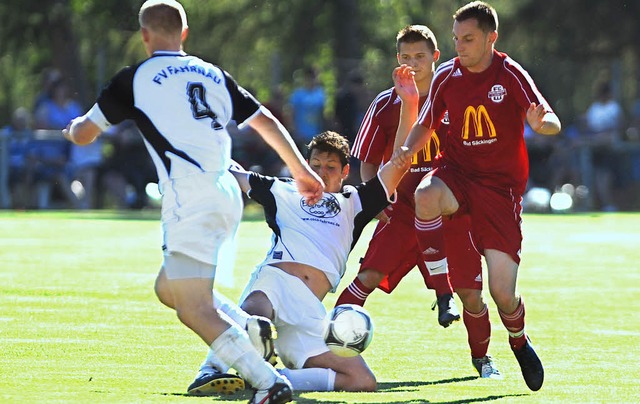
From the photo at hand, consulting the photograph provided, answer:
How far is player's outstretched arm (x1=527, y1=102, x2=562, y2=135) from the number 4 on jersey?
6.35ft

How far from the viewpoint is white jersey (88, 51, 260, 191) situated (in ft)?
20.5

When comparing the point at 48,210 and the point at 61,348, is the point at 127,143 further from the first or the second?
the point at 61,348

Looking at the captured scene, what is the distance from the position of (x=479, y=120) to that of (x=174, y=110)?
219cm

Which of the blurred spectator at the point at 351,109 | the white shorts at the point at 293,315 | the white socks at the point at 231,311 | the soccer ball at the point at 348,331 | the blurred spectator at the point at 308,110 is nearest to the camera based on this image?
the white socks at the point at 231,311

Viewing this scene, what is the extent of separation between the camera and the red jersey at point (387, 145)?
8859 millimetres

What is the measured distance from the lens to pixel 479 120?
7.75 meters

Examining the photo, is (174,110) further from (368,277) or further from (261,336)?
(368,277)

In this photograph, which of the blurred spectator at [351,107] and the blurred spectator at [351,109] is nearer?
the blurred spectator at [351,109]

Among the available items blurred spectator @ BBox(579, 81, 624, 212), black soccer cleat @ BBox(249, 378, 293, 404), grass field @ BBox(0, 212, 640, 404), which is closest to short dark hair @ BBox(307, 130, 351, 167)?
grass field @ BBox(0, 212, 640, 404)

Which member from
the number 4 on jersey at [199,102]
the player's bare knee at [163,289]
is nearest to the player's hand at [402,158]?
the number 4 on jersey at [199,102]

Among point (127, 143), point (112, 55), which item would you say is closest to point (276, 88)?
point (127, 143)

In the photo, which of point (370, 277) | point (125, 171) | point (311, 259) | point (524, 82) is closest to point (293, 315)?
point (311, 259)

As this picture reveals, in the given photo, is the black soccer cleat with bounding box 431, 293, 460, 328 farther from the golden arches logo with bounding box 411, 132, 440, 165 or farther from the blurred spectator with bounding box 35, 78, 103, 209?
the blurred spectator with bounding box 35, 78, 103, 209

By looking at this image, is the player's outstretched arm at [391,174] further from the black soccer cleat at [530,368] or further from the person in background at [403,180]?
the black soccer cleat at [530,368]
